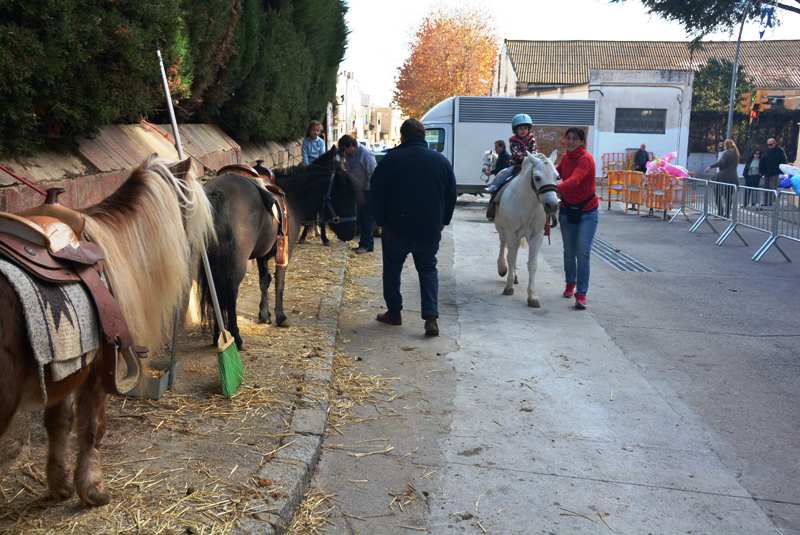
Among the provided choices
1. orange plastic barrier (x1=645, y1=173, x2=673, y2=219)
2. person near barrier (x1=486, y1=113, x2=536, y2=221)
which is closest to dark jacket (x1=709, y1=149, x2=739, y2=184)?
orange plastic barrier (x1=645, y1=173, x2=673, y2=219)

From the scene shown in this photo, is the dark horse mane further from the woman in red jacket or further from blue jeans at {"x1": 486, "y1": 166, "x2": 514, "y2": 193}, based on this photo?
blue jeans at {"x1": 486, "y1": 166, "x2": 514, "y2": 193}

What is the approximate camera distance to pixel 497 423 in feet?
15.5

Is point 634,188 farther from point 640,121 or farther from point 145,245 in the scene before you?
point 145,245

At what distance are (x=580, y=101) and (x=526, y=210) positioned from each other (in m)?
15.3

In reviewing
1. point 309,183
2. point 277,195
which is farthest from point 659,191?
point 277,195

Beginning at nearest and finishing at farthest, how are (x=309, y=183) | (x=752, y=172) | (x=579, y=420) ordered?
(x=579, y=420), (x=309, y=183), (x=752, y=172)

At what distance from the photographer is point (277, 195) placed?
244 inches

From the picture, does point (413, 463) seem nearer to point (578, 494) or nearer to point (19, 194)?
point (578, 494)

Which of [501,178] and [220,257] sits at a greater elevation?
[501,178]

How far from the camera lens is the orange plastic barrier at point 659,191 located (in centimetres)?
1686

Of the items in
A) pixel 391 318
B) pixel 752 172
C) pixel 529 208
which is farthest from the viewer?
pixel 752 172

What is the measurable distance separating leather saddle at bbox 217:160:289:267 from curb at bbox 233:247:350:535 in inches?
47.5

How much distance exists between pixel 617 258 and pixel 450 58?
144 ft

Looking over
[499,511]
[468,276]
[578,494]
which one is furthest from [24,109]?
[468,276]
